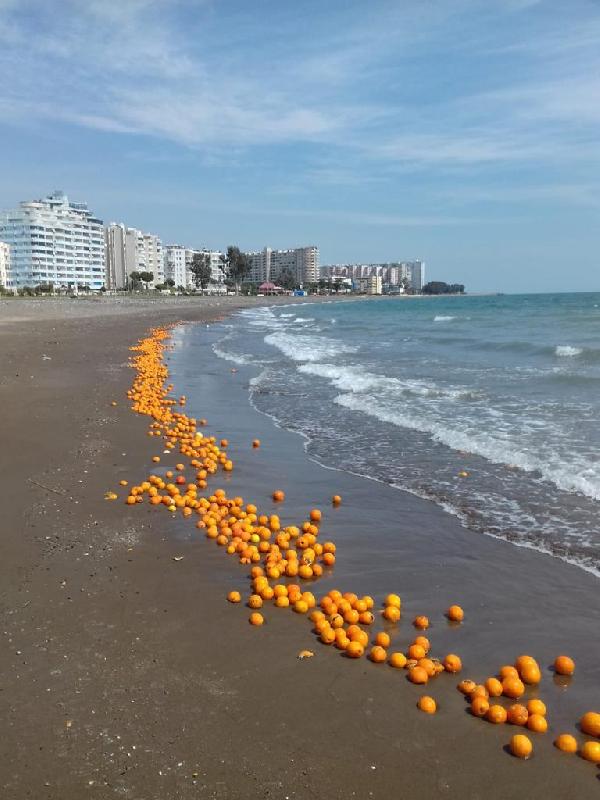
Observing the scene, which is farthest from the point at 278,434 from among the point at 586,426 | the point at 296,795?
the point at 296,795

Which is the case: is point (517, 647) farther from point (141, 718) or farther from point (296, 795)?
point (141, 718)

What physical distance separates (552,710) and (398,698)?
43.3 inches

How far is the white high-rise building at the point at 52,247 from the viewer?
159125mm

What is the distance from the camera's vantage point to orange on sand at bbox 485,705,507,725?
4215 millimetres

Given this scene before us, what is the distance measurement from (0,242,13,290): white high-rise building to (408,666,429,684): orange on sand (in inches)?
6553

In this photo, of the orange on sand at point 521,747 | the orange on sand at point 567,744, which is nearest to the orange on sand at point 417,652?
the orange on sand at point 521,747

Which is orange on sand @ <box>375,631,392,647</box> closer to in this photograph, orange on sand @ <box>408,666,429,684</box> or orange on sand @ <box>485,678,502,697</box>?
orange on sand @ <box>408,666,429,684</box>

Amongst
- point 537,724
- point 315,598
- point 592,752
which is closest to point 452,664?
point 537,724

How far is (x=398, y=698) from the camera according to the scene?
14.6 feet

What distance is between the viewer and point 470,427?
1310 cm

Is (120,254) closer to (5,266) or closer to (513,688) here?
(5,266)

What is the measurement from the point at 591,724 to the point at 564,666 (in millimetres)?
638

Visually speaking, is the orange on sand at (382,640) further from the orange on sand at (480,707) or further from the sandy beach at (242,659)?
the orange on sand at (480,707)

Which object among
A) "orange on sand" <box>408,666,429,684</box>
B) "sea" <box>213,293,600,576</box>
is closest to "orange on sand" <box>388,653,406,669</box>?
"orange on sand" <box>408,666,429,684</box>
